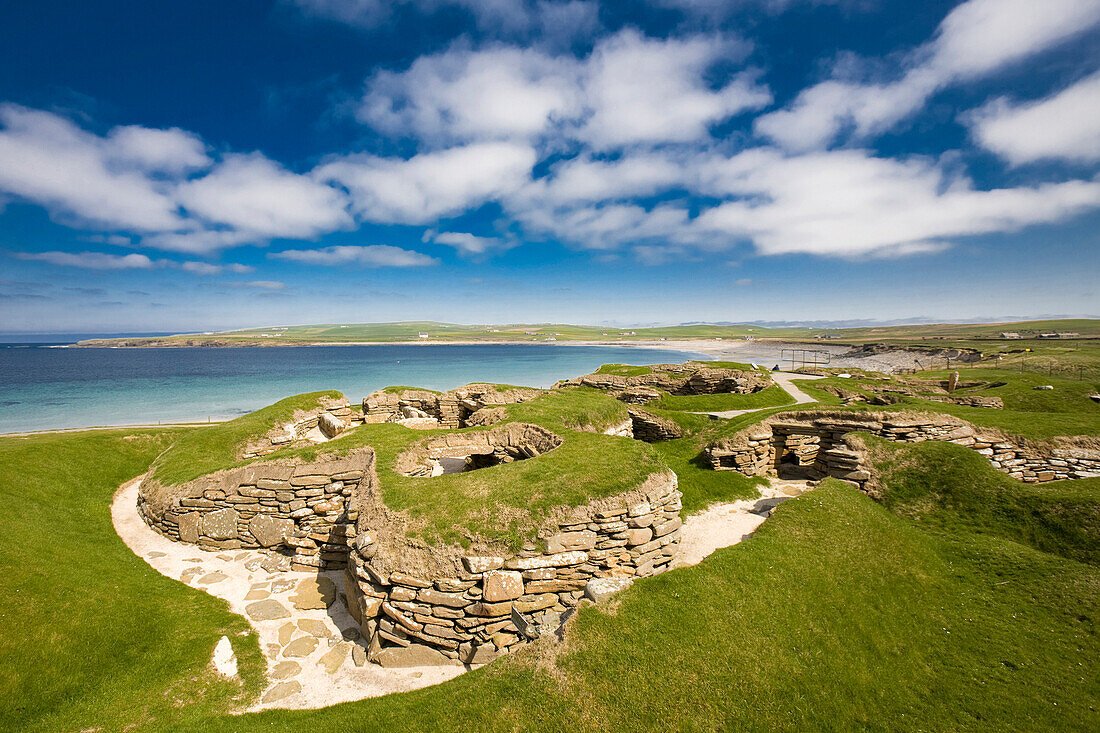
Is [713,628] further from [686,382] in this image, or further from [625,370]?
[625,370]

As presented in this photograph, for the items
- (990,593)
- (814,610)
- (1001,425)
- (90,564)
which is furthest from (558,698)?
(1001,425)

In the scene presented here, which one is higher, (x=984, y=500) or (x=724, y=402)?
(x=724, y=402)

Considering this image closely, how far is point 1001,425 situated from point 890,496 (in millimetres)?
6650

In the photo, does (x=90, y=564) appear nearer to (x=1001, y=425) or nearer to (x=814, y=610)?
(x=814, y=610)

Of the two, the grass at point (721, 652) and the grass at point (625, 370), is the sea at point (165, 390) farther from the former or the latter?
the grass at point (721, 652)

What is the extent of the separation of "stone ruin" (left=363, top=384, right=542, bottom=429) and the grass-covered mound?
8.94 m

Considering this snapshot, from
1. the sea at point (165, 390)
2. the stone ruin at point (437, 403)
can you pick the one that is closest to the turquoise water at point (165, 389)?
the sea at point (165, 390)

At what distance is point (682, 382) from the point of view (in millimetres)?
31328

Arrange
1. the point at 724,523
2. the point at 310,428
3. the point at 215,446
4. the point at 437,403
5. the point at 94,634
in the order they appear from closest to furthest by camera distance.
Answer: the point at 94,634 → the point at 724,523 → the point at 215,446 → the point at 310,428 → the point at 437,403

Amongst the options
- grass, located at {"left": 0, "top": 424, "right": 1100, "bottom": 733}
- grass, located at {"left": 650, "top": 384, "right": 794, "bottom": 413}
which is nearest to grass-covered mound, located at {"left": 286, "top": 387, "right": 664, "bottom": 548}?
grass, located at {"left": 0, "top": 424, "right": 1100, "bottom": 733}

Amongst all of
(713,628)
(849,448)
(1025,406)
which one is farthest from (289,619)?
(1025,406)

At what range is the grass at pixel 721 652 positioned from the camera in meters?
5.92

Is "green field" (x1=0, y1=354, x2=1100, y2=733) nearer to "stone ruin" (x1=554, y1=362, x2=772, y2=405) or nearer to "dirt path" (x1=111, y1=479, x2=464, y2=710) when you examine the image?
"dirt path" (x1=111, y1=479, x2=464, y2=710)

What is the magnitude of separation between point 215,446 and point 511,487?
14.0 metres
